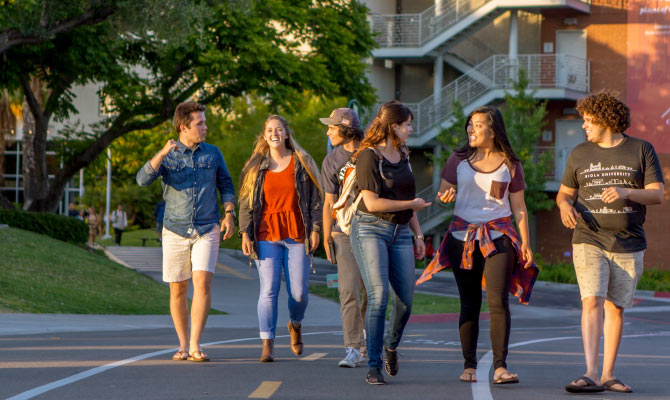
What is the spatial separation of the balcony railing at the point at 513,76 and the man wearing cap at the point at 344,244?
26.1 m

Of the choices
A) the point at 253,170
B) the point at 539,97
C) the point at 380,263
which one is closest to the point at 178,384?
the point at 380,263

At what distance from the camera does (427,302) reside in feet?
66.2

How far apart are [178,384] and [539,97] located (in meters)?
29.6

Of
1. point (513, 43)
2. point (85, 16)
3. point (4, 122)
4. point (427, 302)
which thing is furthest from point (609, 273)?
point (4, 122)

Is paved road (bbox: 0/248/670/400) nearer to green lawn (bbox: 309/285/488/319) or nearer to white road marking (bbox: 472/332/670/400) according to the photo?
white road marking (bbox: 472/332/670/400)

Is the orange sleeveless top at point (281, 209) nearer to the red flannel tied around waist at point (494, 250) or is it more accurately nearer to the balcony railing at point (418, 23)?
the red flannel tied around waist at point (494, 250)

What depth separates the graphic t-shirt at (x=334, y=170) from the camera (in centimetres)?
895

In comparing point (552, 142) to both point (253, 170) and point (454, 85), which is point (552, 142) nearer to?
point (454, 85)

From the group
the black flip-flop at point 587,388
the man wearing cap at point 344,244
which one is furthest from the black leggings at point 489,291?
the man wearing cap at point 344,244

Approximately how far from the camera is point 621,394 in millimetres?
7434

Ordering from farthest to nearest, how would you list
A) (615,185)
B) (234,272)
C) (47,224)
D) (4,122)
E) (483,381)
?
(4,122)
(234,272)
(47,224)
(483,381)
(615,185)

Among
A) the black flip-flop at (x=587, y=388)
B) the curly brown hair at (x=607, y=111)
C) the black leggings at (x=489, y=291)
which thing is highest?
the curly brown hair at (x=607, y=111)

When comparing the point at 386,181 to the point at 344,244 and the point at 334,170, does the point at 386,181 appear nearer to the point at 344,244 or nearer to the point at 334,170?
the point at 334,170

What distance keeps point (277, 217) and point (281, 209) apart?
0.27ft
